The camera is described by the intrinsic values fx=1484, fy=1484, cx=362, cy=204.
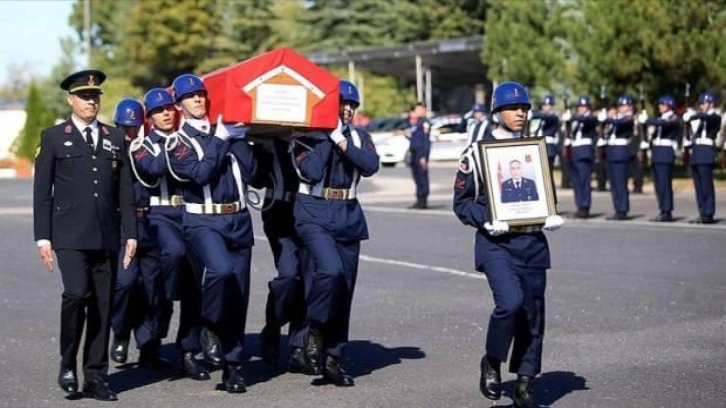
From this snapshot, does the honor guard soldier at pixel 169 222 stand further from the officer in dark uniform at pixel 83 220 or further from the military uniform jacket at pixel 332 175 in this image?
the military uniform jacket at pixel 332 175

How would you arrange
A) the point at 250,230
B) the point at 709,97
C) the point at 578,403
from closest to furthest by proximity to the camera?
the point at 578,403 < the point at 250,230 < the point at 709,97

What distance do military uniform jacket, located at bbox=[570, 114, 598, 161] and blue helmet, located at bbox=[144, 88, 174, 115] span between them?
14.6 m

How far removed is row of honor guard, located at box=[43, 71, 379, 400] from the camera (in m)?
9.34

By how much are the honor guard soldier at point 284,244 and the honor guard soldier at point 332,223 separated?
0.32 metres

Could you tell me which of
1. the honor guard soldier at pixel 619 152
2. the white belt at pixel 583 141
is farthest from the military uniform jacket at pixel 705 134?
the white belt at pixel 583 141

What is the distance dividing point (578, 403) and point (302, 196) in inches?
89.4

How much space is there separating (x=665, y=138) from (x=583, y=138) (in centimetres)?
180

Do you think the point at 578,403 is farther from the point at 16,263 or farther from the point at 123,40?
the point at 123,40

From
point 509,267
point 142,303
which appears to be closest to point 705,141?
point 142,303

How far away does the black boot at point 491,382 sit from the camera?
8477mm

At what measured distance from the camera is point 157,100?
995 cm

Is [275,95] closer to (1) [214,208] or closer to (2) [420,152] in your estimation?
(1) [214,208]

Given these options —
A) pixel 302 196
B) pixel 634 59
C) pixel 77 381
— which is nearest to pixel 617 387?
pixel 302 196

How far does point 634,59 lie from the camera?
30.8 metres
